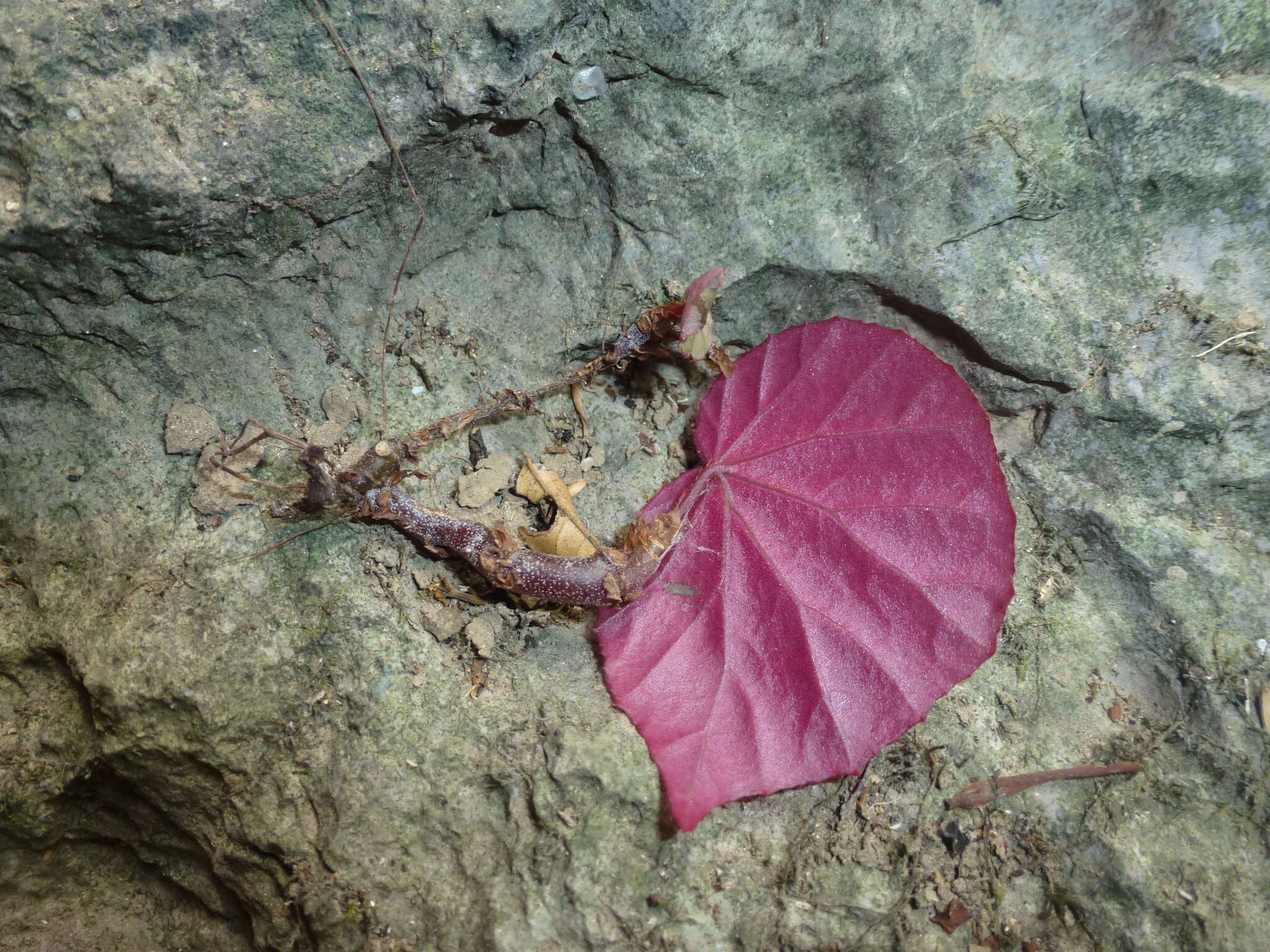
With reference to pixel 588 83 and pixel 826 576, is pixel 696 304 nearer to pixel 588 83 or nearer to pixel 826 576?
pixel 588 83

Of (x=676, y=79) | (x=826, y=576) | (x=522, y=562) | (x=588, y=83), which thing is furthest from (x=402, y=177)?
(x=826, y=576)

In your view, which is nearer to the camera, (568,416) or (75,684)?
(75,684)

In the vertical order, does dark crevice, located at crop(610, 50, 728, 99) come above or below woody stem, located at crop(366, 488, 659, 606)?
above

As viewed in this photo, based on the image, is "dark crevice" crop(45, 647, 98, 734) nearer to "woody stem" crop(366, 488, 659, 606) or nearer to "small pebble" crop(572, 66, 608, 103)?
"woody stem" crop(366, 488, 659, 606)

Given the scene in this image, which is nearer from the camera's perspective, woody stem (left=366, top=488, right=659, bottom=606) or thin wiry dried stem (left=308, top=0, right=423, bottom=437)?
thin wiry dried stem (left=308, top=0, right=423, bottom=437)

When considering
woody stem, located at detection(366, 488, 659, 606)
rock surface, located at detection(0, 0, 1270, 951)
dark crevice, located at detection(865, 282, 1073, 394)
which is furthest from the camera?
dark crevice, located at detection(865, 282, 1073, 394)

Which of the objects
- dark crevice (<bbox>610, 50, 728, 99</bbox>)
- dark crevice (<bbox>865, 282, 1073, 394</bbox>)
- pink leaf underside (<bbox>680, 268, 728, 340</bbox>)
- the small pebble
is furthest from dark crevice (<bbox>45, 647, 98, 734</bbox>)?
dark crevice (<bbox>865, 282, 1073, 394</bbox>)

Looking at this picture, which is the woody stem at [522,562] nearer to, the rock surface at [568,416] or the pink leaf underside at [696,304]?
the rock surface at [568,416]
